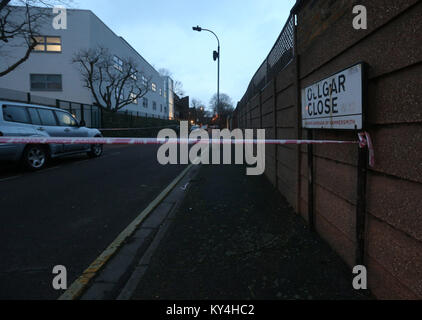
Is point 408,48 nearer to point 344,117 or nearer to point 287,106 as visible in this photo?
point 344,117

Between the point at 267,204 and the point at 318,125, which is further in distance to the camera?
the point at 267,204

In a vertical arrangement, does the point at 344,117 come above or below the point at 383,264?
above

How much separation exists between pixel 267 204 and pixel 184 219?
1500mm

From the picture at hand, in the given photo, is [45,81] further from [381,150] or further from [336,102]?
[381,150]

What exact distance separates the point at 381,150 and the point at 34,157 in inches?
354

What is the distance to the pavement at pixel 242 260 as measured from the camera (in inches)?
86.6

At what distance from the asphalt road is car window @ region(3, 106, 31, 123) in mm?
1564

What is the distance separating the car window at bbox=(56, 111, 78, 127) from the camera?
31.1 ft

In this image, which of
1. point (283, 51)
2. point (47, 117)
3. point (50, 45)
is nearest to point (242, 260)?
point (283, 51)

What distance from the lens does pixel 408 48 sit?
5.15 ft

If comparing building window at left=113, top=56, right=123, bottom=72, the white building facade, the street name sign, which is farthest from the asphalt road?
building window at left=113, top=56, right=123, bottom=72

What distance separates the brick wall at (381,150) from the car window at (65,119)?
9.15 metres
